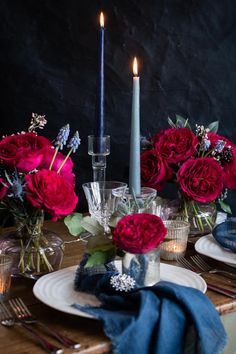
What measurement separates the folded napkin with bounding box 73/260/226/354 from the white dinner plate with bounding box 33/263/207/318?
0.10 ft

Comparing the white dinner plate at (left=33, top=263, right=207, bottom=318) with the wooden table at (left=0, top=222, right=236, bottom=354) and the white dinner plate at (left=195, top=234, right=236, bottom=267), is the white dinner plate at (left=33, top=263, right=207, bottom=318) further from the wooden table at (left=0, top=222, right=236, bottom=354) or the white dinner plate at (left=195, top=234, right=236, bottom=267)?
the white dinner plate at (left=195, top=234, right=236, bottom=267)

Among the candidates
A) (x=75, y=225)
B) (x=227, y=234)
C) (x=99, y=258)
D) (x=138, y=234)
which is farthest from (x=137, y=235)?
(x=227, y=234)

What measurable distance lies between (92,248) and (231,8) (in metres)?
1.47

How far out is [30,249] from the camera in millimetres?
1176

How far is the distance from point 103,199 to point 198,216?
1.01ft

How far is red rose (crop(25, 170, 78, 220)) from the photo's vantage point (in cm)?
108

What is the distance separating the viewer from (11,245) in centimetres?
118

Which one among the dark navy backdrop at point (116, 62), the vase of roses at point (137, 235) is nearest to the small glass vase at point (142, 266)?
the vase of roses at point (137, 235)

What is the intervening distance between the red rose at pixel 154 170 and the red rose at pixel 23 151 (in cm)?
34

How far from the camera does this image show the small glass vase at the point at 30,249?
3.84 feet

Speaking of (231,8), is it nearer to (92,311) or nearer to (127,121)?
(127,121)

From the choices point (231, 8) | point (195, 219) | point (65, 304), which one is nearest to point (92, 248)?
point (65, 304)

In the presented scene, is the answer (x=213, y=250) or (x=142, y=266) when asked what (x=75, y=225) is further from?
(x=213, y=250)

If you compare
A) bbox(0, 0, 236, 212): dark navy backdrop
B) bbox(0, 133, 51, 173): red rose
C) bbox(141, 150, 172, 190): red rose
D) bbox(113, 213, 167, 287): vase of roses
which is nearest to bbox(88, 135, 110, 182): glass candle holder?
bbox(141, 150, 172, 190): red rose
